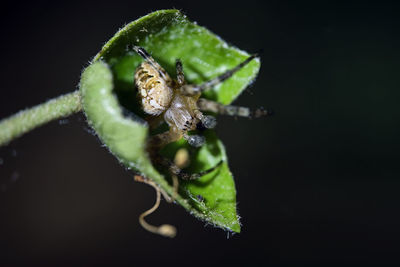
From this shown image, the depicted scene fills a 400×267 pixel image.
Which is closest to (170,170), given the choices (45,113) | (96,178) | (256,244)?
(45,113)

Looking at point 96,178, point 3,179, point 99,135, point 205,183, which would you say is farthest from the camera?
point 96,178

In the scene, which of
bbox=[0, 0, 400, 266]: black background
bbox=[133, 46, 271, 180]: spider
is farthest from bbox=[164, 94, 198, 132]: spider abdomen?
bbox=[0, 0, 400, 266]: black background

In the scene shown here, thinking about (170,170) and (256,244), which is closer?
(170,170)

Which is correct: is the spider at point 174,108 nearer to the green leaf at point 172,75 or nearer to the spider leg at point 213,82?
the spider leg at point 213,82

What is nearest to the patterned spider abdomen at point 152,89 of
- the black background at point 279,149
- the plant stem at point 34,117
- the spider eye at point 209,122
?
the spider eye at point 209,122

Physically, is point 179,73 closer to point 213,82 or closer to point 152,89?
point 152,89

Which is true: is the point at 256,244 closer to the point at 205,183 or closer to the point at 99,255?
the point at 99,255

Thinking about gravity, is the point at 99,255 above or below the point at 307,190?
above

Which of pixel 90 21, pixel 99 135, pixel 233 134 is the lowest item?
pixel 99 135
